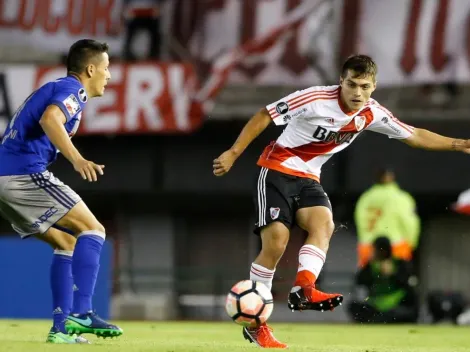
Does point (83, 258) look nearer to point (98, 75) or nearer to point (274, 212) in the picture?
point (98, 75)

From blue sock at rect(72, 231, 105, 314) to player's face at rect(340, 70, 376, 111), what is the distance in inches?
76.3

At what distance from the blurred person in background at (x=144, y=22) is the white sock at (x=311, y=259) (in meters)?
13.0

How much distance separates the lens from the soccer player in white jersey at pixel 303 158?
8438 millimetres

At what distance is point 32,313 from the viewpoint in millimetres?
15586

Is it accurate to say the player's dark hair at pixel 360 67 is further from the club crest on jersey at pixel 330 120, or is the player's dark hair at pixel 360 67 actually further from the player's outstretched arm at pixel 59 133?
the player's outstretched arm at pixel 59 133

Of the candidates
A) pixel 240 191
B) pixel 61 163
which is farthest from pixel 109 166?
pixel 240 191

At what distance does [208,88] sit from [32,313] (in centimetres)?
612

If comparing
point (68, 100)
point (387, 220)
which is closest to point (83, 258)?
point (68, 100)

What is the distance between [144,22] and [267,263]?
13.1 m

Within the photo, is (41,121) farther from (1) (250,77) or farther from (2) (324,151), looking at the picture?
(1) (250,77)

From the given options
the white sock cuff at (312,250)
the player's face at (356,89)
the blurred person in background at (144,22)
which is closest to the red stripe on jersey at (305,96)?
the player's face at (356,89)

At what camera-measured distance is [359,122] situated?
8727mm

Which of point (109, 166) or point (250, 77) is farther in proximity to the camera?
point (109, 166)

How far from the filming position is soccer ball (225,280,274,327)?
324 inches
